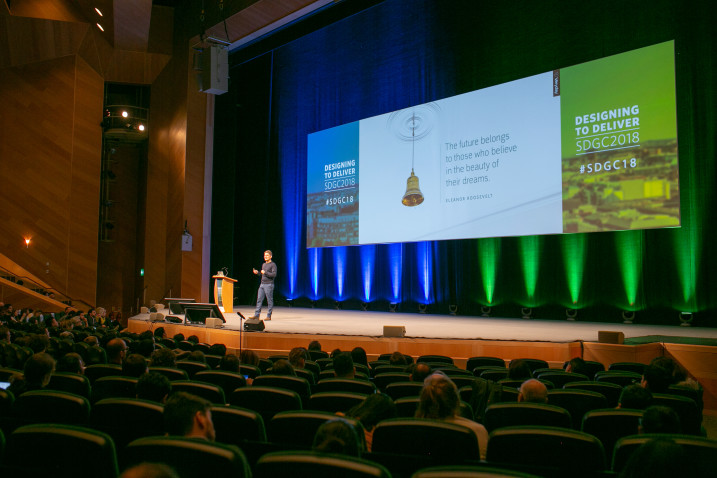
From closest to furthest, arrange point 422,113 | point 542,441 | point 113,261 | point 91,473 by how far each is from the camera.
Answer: point 91,473 < point 542,441 < point 422,113 < point 113,261

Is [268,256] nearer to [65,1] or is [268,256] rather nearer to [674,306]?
[674,306]

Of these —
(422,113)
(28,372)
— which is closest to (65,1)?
(422,113)

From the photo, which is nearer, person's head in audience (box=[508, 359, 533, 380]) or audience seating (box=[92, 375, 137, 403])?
audience seating (box=[92, 375, 137, 403])

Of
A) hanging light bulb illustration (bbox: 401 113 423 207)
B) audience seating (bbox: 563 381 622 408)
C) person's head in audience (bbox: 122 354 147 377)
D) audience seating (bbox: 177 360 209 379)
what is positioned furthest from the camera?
hanging light bulb illustration (bbox: 401 113 423 207)

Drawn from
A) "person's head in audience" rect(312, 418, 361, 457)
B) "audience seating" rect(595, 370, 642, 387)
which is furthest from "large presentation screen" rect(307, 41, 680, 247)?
"person's head in audience" rect(312, 418, 361, 457)

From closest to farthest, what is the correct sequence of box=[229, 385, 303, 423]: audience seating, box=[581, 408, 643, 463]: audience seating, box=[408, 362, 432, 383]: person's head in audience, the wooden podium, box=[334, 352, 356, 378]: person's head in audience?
box=[581, 408, 643, 463]: audience seating
box=[229, 385, 303, 423]: audience seating
box=[334, 352, 356, 378]: person's head in audience
box=[408, 362, 432, 383]: person's head in audience
the wooden podium

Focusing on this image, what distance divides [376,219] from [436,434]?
1169cm

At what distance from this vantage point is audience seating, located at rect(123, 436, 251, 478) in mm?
1547

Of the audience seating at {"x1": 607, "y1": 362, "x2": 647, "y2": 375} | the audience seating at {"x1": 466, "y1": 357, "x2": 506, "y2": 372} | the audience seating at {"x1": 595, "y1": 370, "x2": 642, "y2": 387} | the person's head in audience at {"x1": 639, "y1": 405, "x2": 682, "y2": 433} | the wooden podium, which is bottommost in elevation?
the audience seating at {"x1": 466, "y1": 357, "x2": 506, "y2": 372}

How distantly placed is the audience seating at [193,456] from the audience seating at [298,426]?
73cm

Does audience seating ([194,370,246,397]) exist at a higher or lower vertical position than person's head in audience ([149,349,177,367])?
lower

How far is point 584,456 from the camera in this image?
2016 millimetres

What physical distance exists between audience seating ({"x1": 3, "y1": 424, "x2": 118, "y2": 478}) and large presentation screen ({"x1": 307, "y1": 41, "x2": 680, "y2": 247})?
31.3 ft

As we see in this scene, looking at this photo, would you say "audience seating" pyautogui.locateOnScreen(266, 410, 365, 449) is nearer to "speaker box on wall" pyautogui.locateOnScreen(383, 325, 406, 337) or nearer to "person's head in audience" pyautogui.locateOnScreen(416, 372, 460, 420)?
"person's head in audience" pyautogui.locateOnScreen(416, 372, 460, 420)
